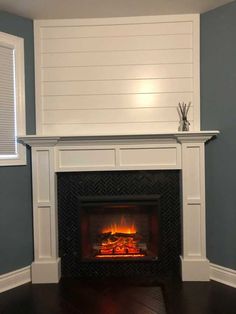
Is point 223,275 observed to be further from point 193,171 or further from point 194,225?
point 193,171

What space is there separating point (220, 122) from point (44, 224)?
185 cm

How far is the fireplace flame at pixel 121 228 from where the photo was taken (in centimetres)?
265

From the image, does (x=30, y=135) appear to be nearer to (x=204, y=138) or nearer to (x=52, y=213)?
(x=52, y=213)

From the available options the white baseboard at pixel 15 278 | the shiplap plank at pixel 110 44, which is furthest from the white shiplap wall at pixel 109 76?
the white baseboard at pixel 15 278

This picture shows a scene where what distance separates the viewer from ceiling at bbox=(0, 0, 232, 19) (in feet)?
7.31

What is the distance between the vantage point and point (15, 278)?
2375 millimetres

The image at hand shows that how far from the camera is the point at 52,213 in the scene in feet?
7.96

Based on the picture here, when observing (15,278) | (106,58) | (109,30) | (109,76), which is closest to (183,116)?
(109,76)

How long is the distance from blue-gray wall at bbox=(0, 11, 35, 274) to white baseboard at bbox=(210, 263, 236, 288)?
170 cm

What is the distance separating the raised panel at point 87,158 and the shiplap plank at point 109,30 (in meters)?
1.10

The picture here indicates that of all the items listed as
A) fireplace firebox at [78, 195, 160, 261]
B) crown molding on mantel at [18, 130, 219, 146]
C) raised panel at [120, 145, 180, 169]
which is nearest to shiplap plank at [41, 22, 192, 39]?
crown molding on mantel at [18, 130, 219, 146]

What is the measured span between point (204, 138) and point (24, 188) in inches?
66.6

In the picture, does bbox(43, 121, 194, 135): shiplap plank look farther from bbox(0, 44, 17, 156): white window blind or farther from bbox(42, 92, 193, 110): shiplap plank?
bbox(0, 44, 17, 156): white window blind

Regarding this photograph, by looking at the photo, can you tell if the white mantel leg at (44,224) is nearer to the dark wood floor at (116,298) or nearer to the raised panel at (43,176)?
the raised panel at (43,176)
